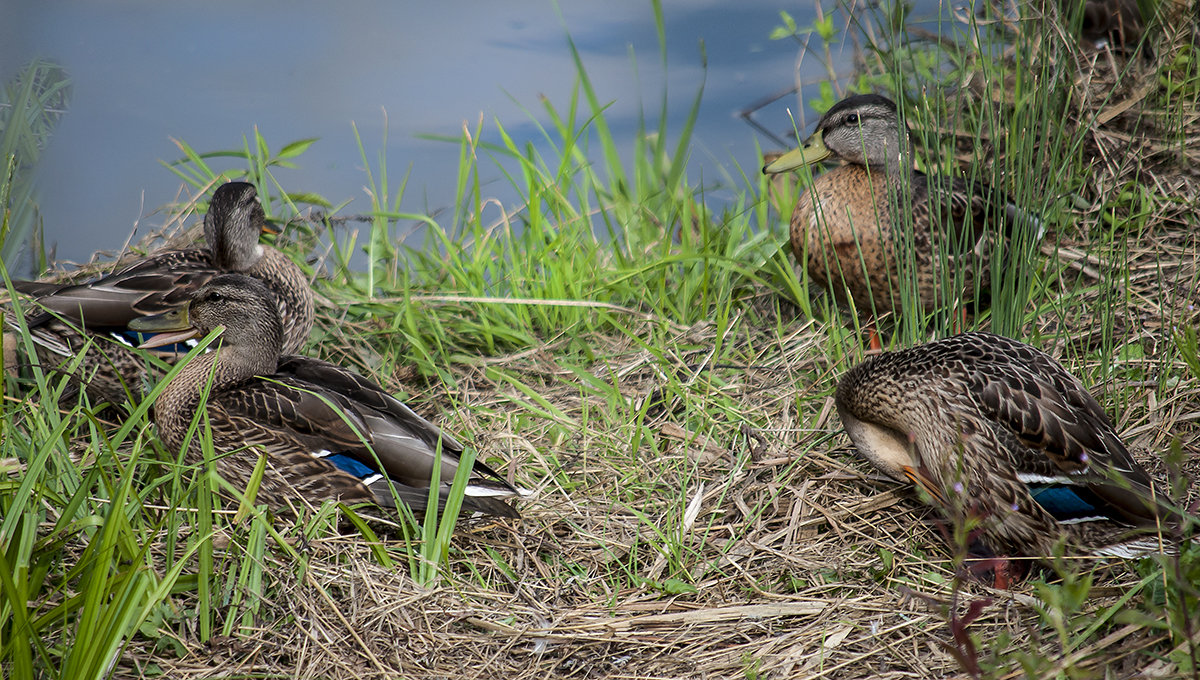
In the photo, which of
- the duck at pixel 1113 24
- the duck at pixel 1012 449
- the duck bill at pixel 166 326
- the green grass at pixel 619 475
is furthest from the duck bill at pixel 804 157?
the duck bill at pixel 166 326

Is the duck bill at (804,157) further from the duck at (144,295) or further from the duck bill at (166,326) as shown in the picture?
the duck bill at (166,326)

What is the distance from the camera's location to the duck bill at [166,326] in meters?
3.12

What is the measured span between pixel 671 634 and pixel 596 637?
7.2 inches

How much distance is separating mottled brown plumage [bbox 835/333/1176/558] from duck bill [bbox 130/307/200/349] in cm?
223

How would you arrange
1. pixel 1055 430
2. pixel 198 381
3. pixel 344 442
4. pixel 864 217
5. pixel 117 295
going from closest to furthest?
pixel 1055 430 → pixel 344 442 → pixel 198 381 → pixel 117 295 → pixel 864 217

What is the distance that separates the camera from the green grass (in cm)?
202

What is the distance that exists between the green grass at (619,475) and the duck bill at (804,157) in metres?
→ 0.43

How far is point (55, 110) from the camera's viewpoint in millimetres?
3314

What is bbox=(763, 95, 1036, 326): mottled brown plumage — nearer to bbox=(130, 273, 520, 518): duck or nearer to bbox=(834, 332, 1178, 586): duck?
bbox=(834, 332, 1178, 586): duck

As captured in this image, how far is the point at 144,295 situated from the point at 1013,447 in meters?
2.84

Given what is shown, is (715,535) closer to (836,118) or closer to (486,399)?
(486,399)

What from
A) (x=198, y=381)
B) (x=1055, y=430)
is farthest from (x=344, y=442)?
(x=1055, y=430)

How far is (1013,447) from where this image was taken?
2387 millimetres

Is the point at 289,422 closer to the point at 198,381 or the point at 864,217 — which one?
the point at 198,381
